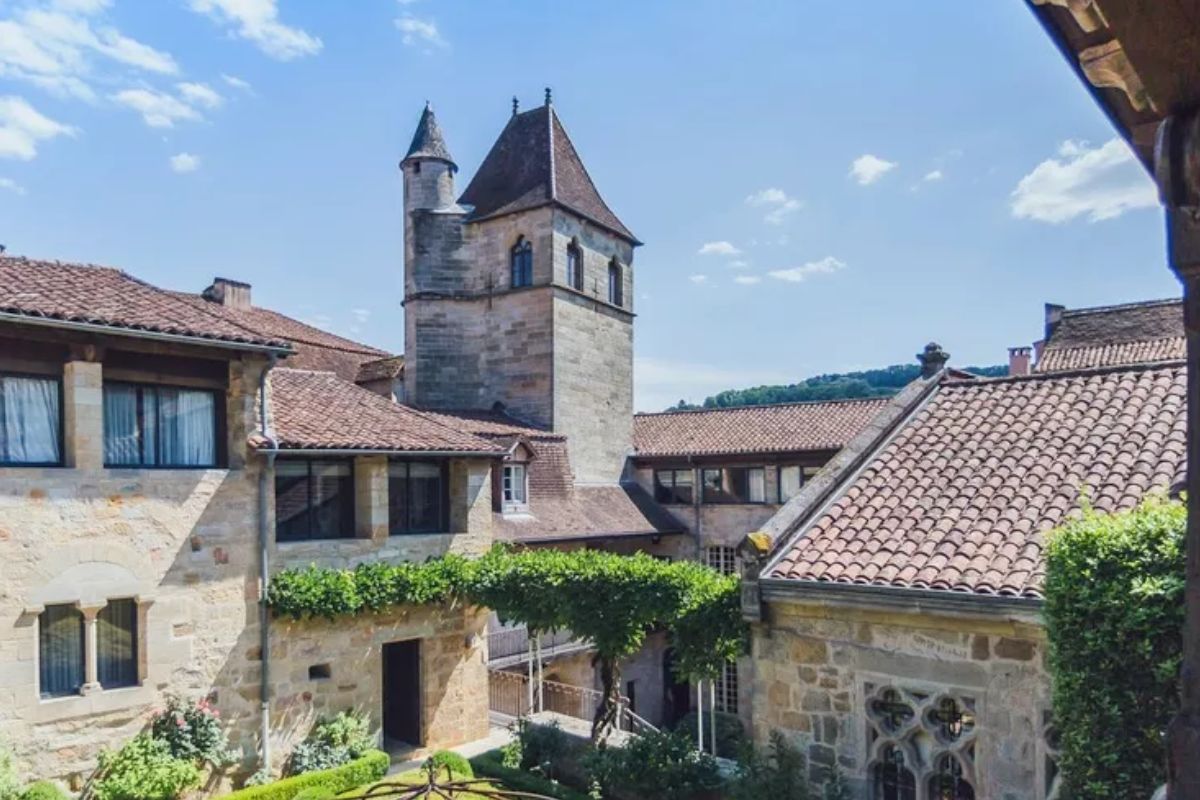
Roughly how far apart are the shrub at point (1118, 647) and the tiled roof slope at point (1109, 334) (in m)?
24.4

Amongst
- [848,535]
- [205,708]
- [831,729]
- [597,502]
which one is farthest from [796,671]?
[597,502]

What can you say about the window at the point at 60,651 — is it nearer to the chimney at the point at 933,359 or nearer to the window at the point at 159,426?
the window at the point at 159,426

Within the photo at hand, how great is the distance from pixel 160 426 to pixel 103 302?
210cm

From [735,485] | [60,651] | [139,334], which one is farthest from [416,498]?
[735,485]

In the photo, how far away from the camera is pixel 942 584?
764 cm

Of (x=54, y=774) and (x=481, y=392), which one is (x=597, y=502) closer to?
(x=481, y=392)

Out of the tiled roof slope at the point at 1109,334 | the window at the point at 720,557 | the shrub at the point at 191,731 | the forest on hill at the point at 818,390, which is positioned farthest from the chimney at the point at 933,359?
the forest on hill at the point at 818,390

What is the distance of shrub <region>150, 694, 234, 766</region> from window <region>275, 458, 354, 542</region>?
9.65 ft

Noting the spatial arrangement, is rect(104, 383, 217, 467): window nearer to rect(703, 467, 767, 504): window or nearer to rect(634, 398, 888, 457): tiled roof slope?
rect(634, 398, 888, 457): tiled roof slope

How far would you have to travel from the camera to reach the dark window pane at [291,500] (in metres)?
13.8

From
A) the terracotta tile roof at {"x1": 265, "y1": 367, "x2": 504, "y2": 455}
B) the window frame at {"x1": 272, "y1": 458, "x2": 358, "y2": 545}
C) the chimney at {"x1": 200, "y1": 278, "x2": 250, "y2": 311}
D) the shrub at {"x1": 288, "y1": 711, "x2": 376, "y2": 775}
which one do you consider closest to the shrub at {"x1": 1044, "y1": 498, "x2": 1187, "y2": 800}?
the terracotta tile roof at {"x1": 265, "y1": 367, "x2": 504, "y2": 455}

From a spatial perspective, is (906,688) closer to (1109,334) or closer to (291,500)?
(291,500)

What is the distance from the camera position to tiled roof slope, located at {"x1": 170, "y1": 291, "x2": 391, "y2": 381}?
27156 mm

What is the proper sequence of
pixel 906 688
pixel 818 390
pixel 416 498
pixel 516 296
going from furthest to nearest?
pixel 818 390 → pixel 516 296 → pixel 416 498 → pixel 906 688
